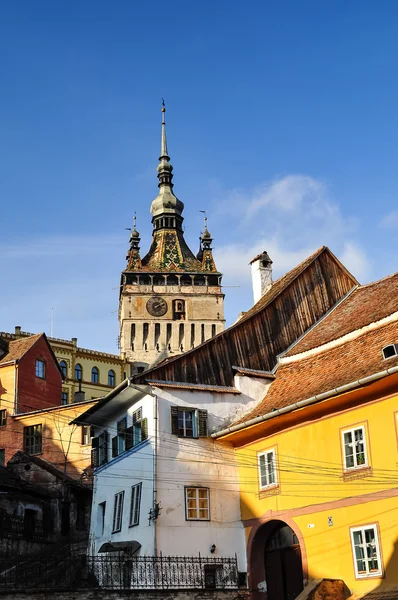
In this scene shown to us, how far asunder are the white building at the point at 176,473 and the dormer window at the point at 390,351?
7.18 m

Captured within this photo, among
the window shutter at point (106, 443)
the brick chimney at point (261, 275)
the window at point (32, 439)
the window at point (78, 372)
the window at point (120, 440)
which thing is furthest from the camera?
the window at point (78, 372)

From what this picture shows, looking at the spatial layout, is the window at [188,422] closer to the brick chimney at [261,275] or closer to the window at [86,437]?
the brick chimney at [261,275]

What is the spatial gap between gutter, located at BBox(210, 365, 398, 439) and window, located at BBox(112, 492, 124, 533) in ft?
15.5

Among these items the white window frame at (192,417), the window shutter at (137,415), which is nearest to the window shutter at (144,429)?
the window shutter at (137,415)

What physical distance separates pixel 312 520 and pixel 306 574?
164 centimetres

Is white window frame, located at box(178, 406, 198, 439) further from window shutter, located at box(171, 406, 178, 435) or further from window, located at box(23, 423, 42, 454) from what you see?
window, located at box(23, 423, 42, 454)

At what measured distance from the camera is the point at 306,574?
25.5 metres

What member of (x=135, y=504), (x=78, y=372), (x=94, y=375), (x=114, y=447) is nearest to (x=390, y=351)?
(x=135, y=504)

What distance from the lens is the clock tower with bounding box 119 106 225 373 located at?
99750 millimetres

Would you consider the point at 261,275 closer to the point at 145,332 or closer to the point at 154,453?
the point at 154,453

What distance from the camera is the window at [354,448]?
24.5 meters

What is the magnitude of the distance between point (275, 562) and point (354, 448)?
6.03m

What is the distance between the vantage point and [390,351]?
82.2 feet

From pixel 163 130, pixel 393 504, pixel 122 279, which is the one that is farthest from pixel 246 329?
pixel 163 130
